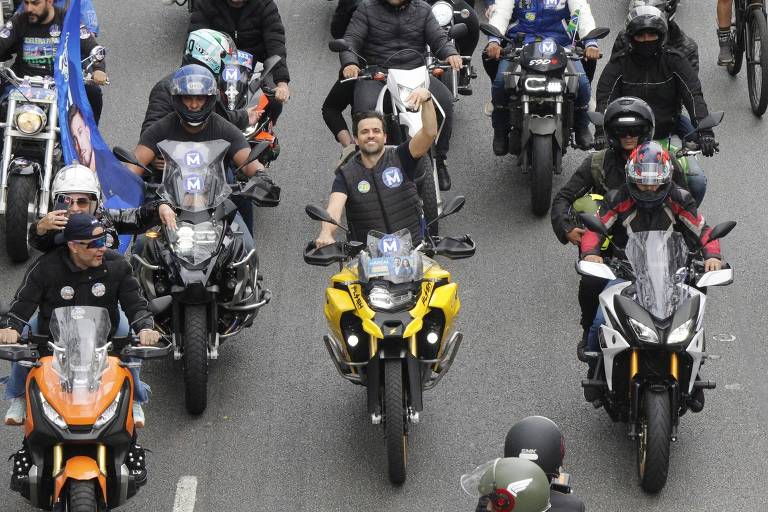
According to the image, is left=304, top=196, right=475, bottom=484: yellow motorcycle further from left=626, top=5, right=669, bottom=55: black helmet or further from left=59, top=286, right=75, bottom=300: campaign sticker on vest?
left=626, top=5, right=669, bottom=55: black helmet

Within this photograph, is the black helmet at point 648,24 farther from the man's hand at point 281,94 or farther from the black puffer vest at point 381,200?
the man's hand at point 281,94

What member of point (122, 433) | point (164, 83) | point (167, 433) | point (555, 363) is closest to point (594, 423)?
point (555, 363)

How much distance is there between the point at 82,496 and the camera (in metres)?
8.54

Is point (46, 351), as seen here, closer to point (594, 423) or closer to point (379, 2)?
point (594, 423)

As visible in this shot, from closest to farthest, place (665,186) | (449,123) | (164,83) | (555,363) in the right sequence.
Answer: (665,186), (555,363), (164,83), (449,123)

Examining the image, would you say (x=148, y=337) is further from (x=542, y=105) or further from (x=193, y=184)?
(x=542, y=105)

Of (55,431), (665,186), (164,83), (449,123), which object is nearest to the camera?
(55,431)

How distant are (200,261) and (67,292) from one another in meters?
1.35

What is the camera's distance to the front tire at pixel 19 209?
12414mm

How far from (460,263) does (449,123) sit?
1.13 m

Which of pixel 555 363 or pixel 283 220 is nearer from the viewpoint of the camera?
pixel 555 363

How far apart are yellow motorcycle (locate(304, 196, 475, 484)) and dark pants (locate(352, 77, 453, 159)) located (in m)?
2.97

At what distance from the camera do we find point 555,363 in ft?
37.8

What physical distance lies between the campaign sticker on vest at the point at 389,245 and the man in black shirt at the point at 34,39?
172 inches
